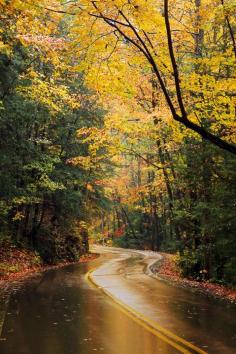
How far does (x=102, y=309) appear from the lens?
1181cm

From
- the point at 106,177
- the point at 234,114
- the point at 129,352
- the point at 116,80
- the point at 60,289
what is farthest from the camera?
the point at 106,177

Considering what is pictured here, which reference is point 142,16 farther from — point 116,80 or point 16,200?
point 16,200

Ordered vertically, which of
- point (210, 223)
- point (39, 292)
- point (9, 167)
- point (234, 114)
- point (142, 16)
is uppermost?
point (142, 16)

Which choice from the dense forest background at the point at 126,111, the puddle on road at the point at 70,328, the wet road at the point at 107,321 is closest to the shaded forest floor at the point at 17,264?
the dense forest background at the point at 126,111

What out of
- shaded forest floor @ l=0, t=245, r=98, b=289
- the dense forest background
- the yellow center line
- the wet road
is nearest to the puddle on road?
the wet road

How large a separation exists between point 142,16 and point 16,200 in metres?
14.1

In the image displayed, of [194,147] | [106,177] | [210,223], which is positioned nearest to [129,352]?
[210,223]

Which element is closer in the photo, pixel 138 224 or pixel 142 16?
pixel 142 16

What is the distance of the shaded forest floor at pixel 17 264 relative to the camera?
2044cm

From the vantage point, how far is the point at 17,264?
77.5ft

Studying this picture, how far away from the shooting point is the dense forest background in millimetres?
10422

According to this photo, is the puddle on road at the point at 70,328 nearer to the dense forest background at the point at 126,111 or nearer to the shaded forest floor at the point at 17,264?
the dense forest background at the point at 126,111

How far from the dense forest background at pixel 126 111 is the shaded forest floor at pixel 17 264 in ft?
4.71

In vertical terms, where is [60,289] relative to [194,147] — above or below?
below
